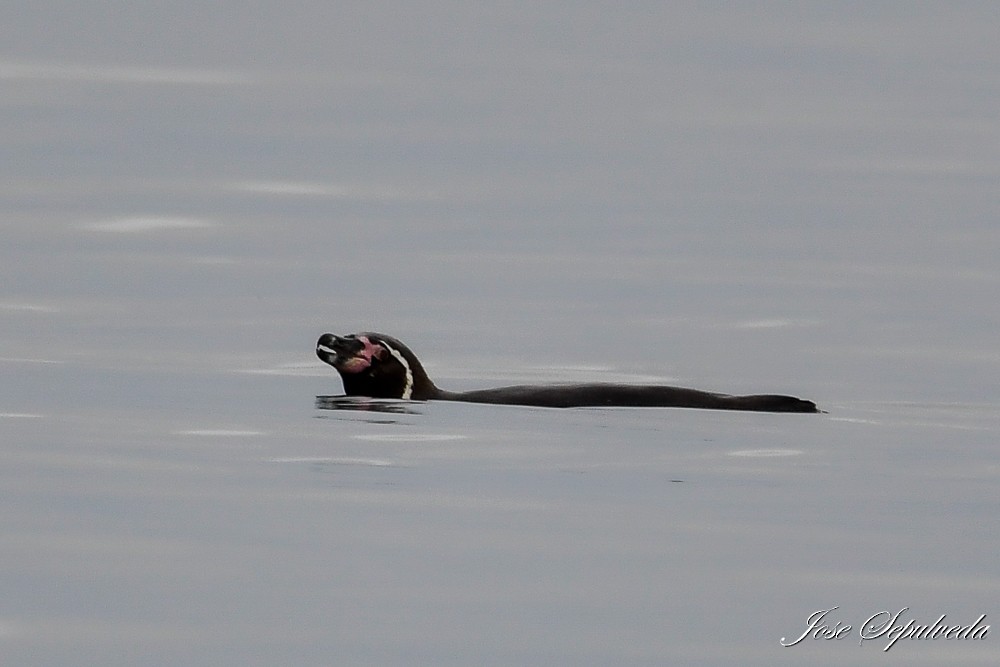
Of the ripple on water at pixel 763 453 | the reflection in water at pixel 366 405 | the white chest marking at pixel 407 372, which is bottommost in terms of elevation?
the ripple on water at pixel 763 453

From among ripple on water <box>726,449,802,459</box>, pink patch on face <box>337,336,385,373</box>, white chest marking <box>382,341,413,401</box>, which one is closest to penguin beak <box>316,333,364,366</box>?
pink patch on face <box>337,336,385,373</box>

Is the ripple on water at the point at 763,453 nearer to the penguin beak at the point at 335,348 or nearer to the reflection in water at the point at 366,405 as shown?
the reflection in water at the point at 366,405

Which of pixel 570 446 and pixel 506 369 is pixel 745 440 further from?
pixel 506 369

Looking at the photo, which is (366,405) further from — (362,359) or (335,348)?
(335,348)

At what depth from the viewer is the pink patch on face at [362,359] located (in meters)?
16.5

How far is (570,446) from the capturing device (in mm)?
14391

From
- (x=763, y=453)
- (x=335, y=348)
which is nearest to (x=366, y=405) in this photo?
(x=335, y=348)

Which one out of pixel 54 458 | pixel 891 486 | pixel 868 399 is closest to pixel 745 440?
pixel 891 486

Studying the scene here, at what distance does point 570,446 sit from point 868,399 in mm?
4181

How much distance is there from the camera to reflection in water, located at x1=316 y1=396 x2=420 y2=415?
16.0 m

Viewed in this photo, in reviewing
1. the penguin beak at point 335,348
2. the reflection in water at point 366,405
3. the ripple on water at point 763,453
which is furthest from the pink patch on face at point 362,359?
the ripple on water at point 763,453

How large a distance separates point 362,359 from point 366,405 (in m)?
0.40

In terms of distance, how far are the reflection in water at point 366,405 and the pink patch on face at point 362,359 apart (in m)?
0.25

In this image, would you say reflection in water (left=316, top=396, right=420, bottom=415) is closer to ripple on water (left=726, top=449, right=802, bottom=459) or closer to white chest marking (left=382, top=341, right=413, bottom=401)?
white chest marking (left=382, top=341, right=413, bottom=401)
